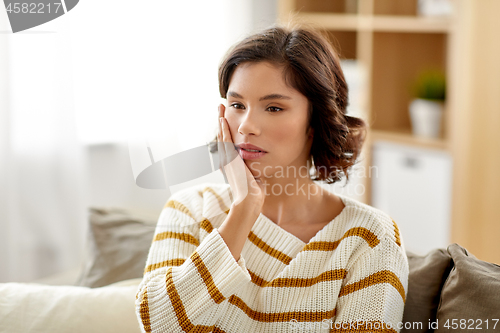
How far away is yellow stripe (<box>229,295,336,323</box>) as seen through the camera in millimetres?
1148

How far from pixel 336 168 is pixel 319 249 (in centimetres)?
27

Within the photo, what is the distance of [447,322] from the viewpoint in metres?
1.12

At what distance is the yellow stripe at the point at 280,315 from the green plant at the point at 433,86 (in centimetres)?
193

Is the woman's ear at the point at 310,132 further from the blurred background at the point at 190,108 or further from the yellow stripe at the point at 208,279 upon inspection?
the yellow stripe at the point at 208,279

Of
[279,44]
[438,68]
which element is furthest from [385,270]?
[438,68]

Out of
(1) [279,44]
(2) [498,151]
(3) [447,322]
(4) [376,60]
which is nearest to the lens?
(3) [447,322]

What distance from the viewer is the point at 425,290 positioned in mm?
1216

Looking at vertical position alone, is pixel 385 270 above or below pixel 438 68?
below

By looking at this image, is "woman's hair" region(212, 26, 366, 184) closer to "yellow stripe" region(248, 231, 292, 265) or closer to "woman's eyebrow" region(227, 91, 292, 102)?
"woman's eyebrow" region(227, 91, 292, 102)

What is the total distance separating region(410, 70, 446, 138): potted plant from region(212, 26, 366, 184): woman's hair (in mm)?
1537

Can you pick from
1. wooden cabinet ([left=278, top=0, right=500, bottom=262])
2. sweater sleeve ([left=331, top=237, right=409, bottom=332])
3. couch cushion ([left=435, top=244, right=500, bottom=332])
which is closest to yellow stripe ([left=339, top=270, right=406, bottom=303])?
sweater sleeve ([left=331, top=237, right=409, bottom=332])

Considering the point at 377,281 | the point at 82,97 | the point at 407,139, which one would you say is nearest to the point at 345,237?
the point at 377,281

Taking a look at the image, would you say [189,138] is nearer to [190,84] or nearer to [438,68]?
[190,84]

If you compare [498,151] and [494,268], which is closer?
[494,268]
